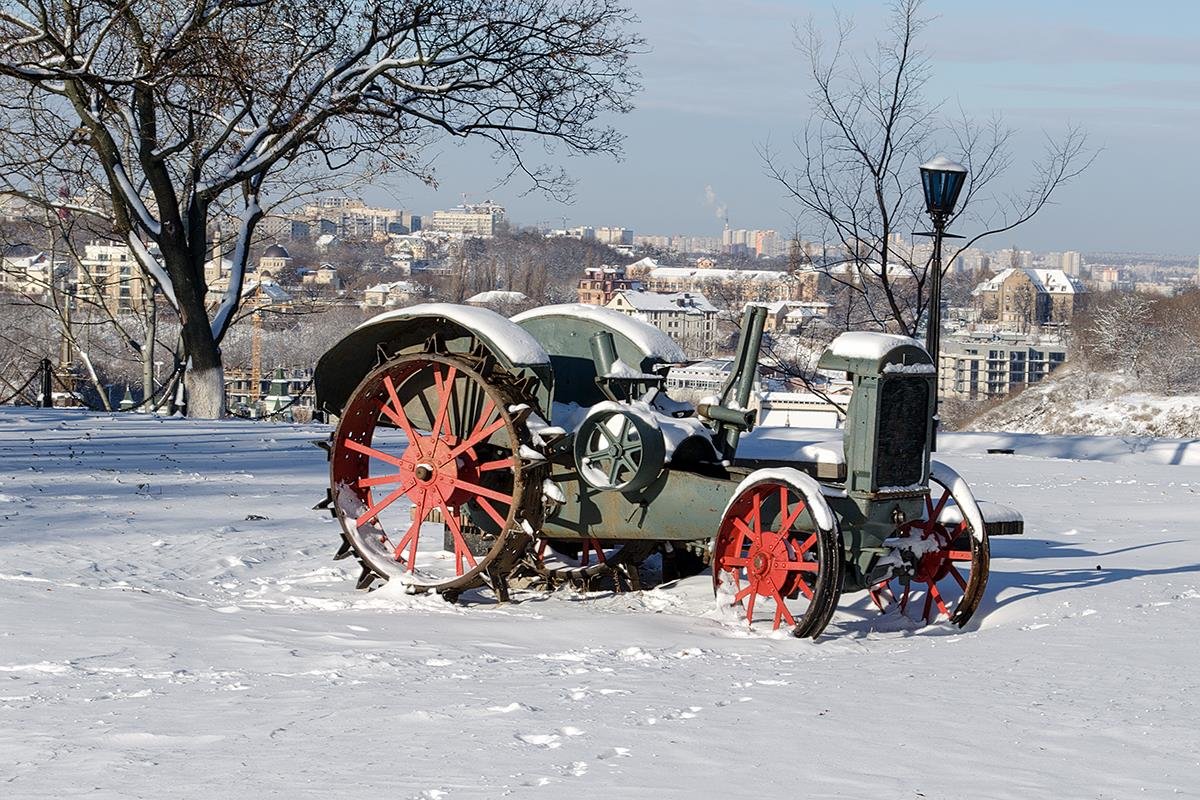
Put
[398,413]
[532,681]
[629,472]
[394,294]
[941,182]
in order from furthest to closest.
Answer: [394,294], [941,182], [398,413], [629,472], [532,681]

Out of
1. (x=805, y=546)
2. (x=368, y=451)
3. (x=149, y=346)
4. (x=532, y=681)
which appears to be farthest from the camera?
(x=149, y=346)

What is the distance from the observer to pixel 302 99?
17.8m

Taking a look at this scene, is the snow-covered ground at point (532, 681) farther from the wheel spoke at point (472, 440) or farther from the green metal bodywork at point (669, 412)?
the wheel spoke at point (472, 440)

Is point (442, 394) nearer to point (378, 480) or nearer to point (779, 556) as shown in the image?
point (378, 480)

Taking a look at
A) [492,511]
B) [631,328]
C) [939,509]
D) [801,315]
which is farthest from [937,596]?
[801,315]

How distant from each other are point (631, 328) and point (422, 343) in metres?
1.20

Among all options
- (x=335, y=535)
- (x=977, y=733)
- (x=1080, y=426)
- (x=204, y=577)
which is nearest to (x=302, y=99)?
(x=335, y=535)

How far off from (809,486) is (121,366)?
179 feet

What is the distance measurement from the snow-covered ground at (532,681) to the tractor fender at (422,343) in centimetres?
110

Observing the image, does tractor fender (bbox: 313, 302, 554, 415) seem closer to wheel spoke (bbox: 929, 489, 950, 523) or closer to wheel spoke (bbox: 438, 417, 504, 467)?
wheel spoke (bbox: 438, 417, 504, 467)

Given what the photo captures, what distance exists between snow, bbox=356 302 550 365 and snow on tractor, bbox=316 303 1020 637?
13 mm

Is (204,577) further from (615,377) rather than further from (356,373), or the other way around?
(615,377)

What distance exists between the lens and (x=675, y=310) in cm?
4356

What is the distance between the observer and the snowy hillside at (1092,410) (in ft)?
160
